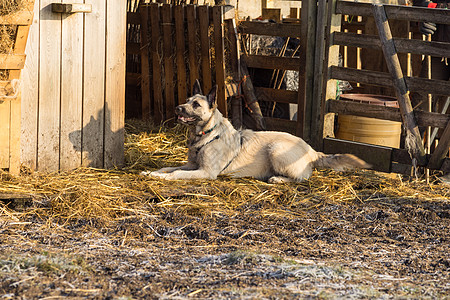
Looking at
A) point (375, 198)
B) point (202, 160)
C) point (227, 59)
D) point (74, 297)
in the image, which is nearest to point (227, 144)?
point (202, 160)

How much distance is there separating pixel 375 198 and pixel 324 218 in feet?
3.44

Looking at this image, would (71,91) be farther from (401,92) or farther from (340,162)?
(401,92)

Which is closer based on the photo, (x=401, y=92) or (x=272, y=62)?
(x=401, y=92)

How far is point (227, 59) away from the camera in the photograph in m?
9.06

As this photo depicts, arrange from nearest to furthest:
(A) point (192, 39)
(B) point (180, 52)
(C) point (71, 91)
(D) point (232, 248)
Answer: (D) point (232, 248) < (C) point (71, 91) < (A) point (192, 39) < (B) point (180, 52)

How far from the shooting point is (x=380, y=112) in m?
7.75

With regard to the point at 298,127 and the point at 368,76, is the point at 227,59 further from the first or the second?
the point at 368,76

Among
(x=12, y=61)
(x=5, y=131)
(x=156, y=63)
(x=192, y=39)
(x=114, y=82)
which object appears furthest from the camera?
(x=156, y=63)

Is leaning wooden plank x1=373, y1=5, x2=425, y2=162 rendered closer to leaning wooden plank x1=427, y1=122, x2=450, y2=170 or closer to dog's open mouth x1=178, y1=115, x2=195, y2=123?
leaning wooden plank x1=427, y1=122, x2=450, y2=170

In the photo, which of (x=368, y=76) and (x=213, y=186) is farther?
(x=368, y=76)

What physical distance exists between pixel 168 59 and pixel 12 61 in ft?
12.2

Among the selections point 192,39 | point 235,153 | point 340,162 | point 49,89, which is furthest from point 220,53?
point 49,89

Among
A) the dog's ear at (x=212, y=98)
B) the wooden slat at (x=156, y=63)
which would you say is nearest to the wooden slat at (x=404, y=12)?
the dog's ear at (x=212, y=98)

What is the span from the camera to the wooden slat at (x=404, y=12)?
23.3 feet
